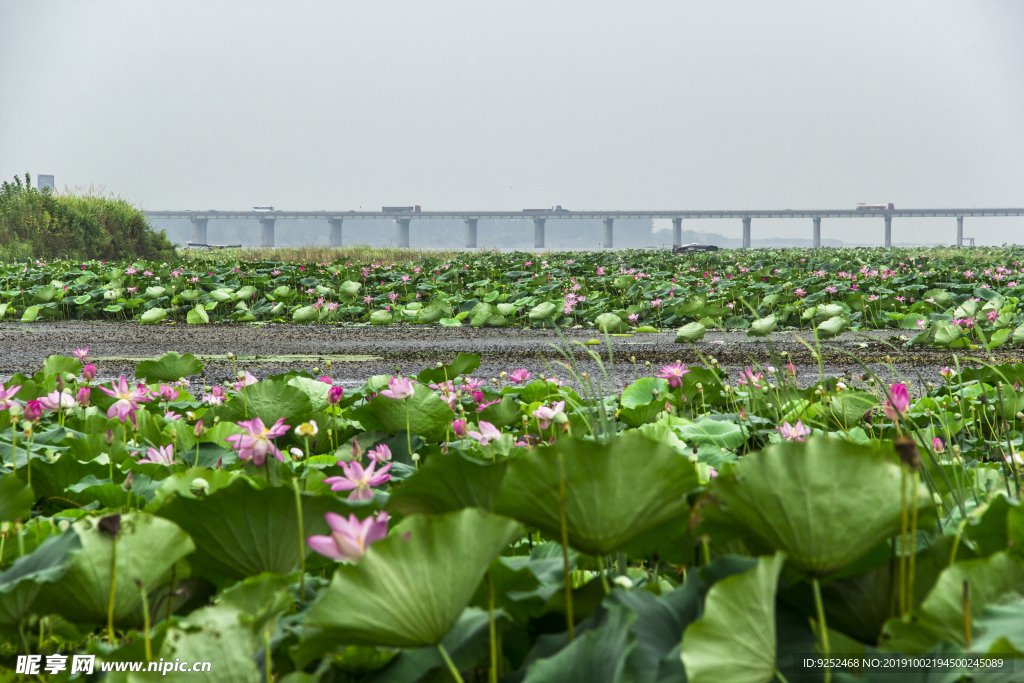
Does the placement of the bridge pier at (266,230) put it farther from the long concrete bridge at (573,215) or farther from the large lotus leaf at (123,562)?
the large lotus leaf at (123,562)

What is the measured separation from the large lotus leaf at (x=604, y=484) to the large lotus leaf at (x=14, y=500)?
778 mm

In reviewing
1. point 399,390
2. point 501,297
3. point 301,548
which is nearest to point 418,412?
point 399,390

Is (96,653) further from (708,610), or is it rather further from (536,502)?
(708,610)

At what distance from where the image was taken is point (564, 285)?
34.7ft

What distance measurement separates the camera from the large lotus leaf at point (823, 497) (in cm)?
63

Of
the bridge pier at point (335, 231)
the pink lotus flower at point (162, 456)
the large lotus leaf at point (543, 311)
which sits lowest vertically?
the large lotus leaf at point (543, 311)

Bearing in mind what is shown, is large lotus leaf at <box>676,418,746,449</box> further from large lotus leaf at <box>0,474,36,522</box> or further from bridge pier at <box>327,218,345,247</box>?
bridge pier at <box>327,218,345,247</box>

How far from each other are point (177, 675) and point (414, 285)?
1075 centimetres

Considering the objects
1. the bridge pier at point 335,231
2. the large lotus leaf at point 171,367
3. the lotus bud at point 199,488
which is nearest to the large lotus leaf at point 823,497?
the lotus bud at point 199,488

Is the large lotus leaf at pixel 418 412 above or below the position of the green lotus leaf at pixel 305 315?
above

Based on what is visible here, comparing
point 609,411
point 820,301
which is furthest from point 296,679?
point 820,301

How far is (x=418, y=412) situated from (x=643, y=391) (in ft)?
3.43

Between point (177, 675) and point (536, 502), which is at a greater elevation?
point (536, 502)

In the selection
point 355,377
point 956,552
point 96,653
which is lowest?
point 355,377
